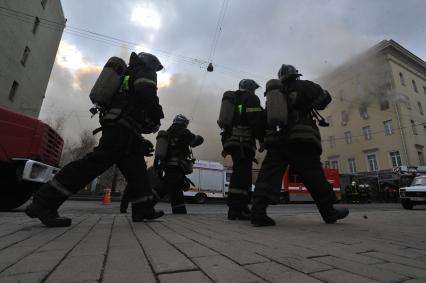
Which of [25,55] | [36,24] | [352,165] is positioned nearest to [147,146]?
[25,55]

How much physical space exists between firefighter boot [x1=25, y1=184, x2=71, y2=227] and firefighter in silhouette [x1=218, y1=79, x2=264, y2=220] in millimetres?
2049

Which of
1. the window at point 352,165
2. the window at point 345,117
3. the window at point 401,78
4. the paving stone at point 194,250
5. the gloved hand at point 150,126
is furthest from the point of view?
the window at point 345,117

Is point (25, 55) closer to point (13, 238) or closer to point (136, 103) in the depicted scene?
point (136, 103)

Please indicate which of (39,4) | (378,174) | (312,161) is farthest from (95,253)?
(378,174)

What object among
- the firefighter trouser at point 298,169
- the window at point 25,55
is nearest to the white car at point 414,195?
the firefighter trouser at point 298,169

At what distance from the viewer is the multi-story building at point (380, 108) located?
2827cm

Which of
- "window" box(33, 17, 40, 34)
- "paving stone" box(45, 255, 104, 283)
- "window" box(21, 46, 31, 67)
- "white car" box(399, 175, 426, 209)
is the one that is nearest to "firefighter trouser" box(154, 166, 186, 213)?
"paving stone" box(45, 255, 104, 283)

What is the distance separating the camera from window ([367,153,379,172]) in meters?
30.1

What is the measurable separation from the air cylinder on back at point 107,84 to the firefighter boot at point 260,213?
1.88 meters

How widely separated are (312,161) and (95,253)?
99.6 inches

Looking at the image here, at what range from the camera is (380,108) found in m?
30.4

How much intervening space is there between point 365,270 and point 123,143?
2.29 m

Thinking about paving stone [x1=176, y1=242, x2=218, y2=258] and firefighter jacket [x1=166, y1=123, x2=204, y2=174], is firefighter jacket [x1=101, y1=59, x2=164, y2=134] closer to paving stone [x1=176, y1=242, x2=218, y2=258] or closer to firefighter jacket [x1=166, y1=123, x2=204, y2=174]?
paving stone [x1=176, y1=242, x2=218, y2=258]

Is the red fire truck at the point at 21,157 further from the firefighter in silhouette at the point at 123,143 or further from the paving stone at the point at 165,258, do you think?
the paving stone at the point at 165,258
